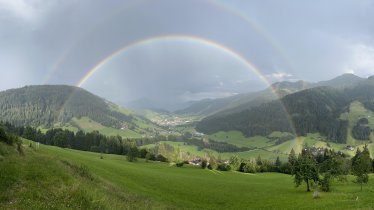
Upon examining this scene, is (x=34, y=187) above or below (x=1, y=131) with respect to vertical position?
below

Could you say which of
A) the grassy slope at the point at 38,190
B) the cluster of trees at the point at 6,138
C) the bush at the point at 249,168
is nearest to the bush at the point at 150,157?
the bush at the point at 249,168

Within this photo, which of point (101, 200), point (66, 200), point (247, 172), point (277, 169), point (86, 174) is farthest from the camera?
point (277, 169)

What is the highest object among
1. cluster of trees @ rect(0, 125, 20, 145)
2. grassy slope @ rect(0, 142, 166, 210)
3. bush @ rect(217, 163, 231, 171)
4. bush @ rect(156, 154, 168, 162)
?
cluster of trees @ rect(0, 125, 20, 145)

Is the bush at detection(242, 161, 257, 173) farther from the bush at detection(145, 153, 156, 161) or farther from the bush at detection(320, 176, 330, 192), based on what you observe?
the bush at detection(320, 176, 330, 192)

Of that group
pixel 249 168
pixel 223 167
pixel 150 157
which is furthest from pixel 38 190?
pixel 249 168

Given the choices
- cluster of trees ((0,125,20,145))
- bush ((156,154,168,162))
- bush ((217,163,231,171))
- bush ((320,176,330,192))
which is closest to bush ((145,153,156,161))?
bush ((156,154,168,162))

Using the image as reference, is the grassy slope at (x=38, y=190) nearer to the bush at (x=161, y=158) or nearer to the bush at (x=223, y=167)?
the bush at (x=223, y=167)

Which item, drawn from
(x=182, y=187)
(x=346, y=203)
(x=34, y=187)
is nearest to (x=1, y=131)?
(x=34, y=187)

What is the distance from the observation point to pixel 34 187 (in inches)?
955

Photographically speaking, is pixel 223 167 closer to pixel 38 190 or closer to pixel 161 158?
pixel 161 158

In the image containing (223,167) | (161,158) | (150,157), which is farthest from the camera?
(161,158)

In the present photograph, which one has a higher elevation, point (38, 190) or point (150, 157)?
point (38, 190)

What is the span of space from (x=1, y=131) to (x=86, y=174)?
12444mm

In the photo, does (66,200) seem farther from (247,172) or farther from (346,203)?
(247,172)
